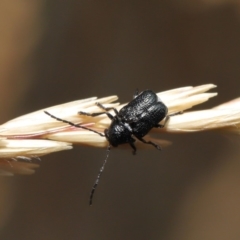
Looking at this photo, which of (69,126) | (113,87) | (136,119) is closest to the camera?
(69,126)

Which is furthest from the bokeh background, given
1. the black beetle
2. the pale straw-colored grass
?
the pale straw-colored grass

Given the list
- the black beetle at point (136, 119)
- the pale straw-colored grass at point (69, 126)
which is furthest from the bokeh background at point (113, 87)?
the pale straw-colored grass at point (69, 126)

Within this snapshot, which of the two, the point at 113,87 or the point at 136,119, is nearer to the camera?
the point at 136,119

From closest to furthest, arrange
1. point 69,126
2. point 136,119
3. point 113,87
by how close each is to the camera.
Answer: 1. point 69,126
2. point 136,119
3. point 113,87

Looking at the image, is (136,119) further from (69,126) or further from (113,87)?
(113,87)

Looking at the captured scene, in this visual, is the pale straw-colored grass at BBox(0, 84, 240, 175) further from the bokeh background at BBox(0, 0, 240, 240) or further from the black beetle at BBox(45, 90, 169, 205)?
the bokeh background at BBox(0, 0, 240, 240)

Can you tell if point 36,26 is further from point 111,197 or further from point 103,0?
point 111,197

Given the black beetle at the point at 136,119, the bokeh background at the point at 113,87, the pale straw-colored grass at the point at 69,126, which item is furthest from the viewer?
the bokeh background at the point at 113,87

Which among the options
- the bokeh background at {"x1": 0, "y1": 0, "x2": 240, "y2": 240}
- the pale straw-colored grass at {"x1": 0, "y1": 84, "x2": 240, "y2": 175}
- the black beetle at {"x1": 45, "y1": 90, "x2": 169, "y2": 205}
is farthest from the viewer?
the bokeh background at {"x1": 0, "y1": 0, "x2": 240, "y2": 240}

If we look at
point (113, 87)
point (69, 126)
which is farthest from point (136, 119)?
point (113, 87)

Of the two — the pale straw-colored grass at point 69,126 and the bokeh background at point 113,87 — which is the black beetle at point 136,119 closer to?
the pale straw-colored grass at point 69,126
